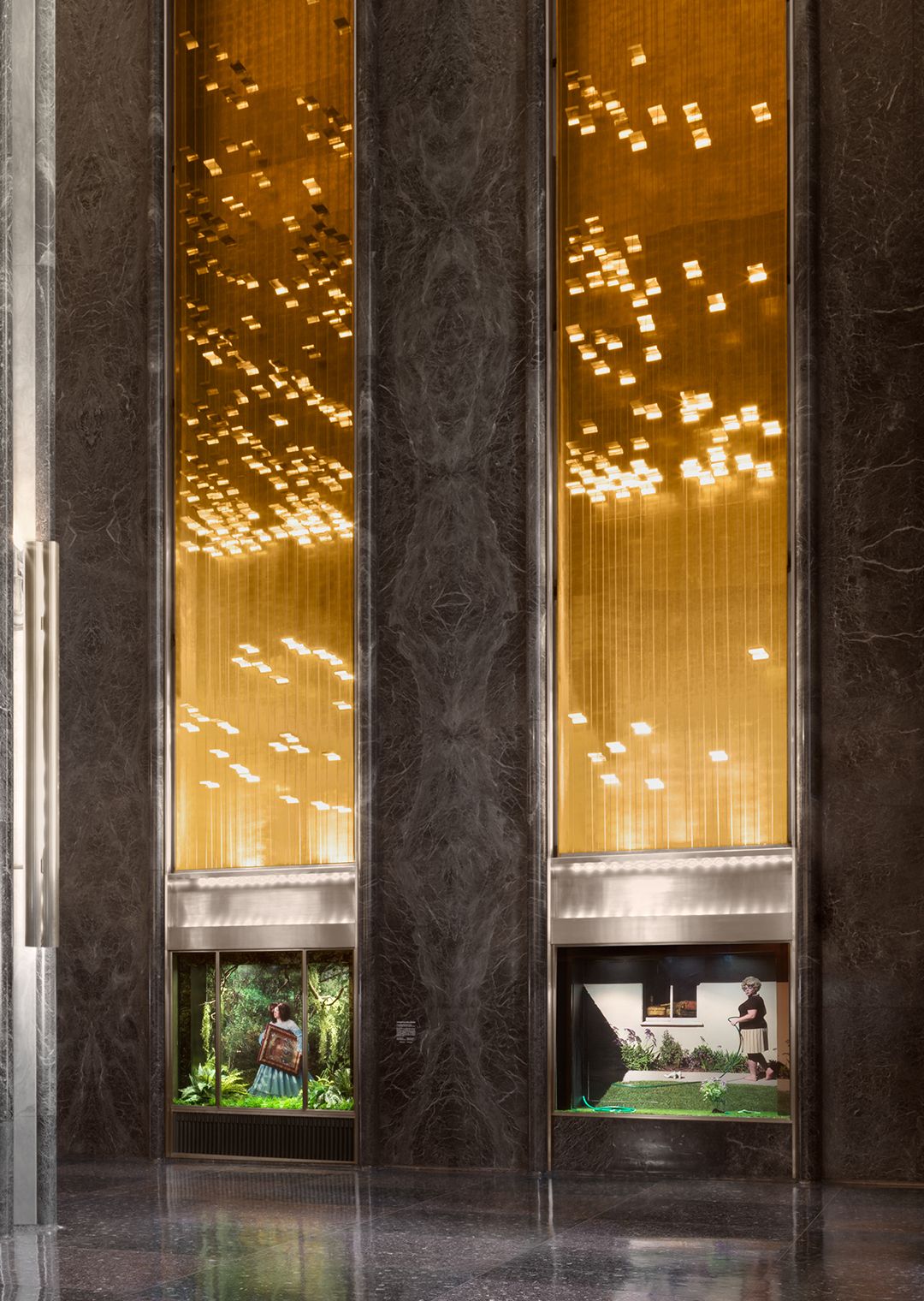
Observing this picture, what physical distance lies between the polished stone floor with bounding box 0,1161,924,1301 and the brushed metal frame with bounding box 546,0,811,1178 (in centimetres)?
128

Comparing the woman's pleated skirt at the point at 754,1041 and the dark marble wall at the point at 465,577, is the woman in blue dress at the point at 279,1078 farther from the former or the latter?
the woman's pleated skirt at the point at 754,1041

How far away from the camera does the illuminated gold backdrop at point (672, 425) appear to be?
12609 mm

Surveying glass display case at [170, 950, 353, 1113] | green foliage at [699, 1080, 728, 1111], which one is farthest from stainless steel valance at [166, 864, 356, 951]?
green foliage at [699, 1080, 728, 1111]

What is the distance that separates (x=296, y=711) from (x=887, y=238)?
6.36 m

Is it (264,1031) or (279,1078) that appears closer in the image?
(279,1078)

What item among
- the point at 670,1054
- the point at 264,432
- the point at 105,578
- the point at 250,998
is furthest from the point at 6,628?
→ the point at 670,1054

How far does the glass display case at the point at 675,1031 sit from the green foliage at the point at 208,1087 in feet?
10.2

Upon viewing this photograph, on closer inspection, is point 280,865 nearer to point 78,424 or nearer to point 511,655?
point 511,655

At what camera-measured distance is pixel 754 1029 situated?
487 inches

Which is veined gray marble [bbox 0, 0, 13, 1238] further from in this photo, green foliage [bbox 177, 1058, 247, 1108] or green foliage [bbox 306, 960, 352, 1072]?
green foliage [bbox 177, 1058, 247, 1108]

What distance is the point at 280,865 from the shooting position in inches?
555

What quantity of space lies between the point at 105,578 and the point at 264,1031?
4511 mm

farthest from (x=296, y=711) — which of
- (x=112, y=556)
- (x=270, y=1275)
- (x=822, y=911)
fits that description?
(x=270, y=1275)

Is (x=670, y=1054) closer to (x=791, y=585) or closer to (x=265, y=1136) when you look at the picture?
(x=265, y=1136)
